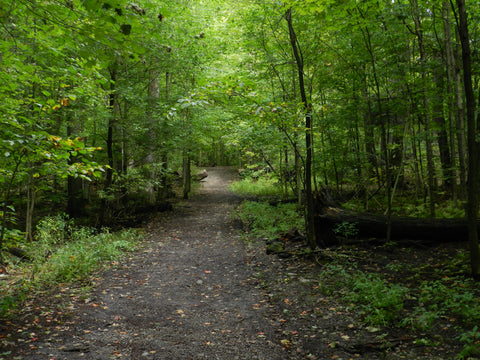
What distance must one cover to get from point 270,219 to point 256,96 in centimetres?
596

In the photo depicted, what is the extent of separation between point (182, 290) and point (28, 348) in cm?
245

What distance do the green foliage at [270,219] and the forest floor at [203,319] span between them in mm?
2160

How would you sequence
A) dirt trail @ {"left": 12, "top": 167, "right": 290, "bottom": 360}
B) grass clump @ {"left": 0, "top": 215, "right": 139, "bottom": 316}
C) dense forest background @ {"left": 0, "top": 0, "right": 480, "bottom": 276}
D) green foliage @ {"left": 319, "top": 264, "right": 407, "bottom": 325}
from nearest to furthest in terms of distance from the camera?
dirt trail @ {"left": 12, "top": 167, "right": 290, "bottom": 360} → green foliage @ {"left": 319, "top": 264, "right": 407, "bottom": 325} → dense forest background @ {"left": 0, "top": 0, "right": 480, "bottom": 276} → grass clump @ {"left": 0, "top": 215, "right": 139, "bottom": 316}

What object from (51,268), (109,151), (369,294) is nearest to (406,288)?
(369,294)

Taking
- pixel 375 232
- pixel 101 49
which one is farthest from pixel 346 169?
pixel 101 49

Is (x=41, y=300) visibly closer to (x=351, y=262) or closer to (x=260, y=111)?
(x=260, y=111)

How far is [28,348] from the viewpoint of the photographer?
329 cm

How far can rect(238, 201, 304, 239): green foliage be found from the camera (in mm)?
9086

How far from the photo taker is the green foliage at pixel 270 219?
29.8ft

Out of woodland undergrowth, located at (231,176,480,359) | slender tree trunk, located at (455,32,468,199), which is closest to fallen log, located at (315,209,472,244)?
woodland undergrowth, located at (231,176,480,359)

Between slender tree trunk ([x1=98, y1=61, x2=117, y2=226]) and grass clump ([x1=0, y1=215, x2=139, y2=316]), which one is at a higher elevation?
A: slender tree trunk ([x1=98, y1=61, x2=117, y2=226])

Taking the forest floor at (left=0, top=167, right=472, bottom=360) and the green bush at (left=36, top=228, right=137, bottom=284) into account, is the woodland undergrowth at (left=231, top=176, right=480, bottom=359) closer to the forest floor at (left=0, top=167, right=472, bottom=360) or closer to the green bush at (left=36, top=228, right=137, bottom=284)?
the forest floor at (left=0, top=167, right=472, bottom=360)

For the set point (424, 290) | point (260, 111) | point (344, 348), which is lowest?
point (344, 348)

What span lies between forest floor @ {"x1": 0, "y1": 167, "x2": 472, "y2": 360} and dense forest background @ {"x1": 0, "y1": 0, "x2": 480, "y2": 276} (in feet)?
4.84
